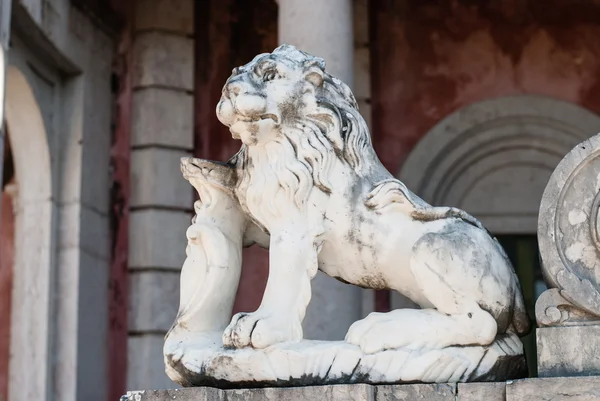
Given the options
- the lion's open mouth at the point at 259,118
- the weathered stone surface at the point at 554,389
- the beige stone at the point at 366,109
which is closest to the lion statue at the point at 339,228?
the lion's open mouth at the point at 259,118

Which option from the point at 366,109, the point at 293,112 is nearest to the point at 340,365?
the point at 293,112

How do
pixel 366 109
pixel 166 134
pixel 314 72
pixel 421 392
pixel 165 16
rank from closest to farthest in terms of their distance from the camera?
pixel 421 392 < pixel 314 72 < pixel 166 134 < pixel 165 16 < pixel 366 109

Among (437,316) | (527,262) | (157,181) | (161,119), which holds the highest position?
(161,119)

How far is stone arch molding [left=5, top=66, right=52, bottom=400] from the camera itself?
800 cm

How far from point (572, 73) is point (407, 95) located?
51.5 inches

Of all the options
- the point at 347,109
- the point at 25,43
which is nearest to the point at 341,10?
the point at 25,43

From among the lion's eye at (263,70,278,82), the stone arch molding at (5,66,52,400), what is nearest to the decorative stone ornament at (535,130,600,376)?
the lion's eye at (263,70,278,82)

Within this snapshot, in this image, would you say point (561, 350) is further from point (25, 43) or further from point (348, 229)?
point (25, 43)

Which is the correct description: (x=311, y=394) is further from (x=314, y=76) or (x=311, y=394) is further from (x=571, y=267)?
(x=314, y=76)

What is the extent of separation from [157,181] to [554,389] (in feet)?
18.9

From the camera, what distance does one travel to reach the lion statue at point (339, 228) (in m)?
3.63

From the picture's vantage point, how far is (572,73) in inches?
364

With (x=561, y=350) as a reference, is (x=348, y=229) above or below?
above

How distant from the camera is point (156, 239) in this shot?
8.66m
